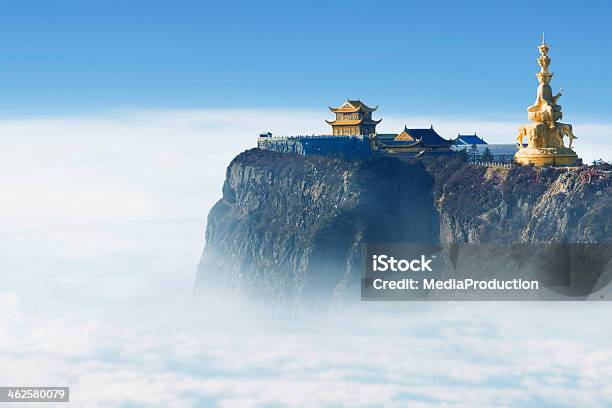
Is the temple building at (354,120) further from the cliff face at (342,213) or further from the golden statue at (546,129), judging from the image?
the golden statue at (546,129)

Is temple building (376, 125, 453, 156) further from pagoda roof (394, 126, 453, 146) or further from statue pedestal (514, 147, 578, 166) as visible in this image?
statue pedestal (514, 147, 578, 166)

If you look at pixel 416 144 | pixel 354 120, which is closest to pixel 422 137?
pixel 416 144

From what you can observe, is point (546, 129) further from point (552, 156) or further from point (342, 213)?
point (342, 213)

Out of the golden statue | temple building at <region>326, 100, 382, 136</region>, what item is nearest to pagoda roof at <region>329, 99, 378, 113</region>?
temple building at <region>326, 100, 382, 136</region>

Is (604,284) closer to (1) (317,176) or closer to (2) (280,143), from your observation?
(1) (317,176)

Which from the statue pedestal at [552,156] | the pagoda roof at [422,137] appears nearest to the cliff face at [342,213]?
the statue pedestal at [552,156]
